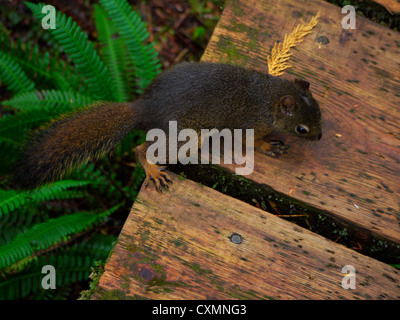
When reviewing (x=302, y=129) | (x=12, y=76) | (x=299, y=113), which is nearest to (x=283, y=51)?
(x=299, y=113)

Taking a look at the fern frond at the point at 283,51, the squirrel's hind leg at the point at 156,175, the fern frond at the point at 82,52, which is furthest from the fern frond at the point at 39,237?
the fern frond at the point at 283,51

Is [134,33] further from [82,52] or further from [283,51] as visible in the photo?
[283,51]

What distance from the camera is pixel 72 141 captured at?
278 centimetres

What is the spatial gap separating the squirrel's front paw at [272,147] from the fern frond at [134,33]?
1.49 m

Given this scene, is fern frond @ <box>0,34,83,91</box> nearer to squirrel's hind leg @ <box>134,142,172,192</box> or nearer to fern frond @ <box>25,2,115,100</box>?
fern frond @ <box>25,2,115,100</box>

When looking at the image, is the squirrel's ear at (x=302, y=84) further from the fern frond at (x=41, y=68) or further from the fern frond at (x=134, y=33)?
the fern frond at (x=41, y=68)

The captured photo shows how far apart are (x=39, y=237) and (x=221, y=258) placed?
1.59m

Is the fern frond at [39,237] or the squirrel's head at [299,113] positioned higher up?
the squirrel's head at [299,113]

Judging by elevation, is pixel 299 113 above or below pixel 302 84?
below

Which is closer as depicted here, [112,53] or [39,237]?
[39,237]

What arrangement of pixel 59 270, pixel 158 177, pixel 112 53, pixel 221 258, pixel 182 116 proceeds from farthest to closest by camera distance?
pixel 112 53 < pixel 59 270 < pixel 182 116 < pixel 158 177 < pixel 221 258

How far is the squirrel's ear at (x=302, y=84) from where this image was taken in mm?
2926
